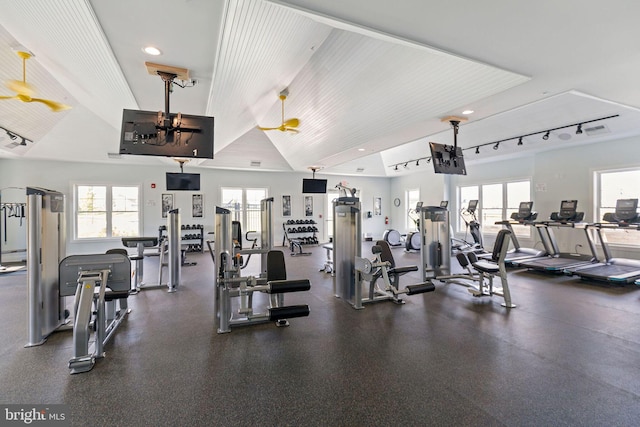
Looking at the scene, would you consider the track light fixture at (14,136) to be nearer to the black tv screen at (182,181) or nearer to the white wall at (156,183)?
the white wall at (156,183)

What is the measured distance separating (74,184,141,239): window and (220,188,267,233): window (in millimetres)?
2933

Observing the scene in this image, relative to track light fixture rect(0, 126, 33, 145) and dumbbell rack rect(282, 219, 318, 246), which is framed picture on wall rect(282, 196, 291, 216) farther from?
track light fixture rect(0, 126, 33, 145)

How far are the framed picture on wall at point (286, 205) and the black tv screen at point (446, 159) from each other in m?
6.76

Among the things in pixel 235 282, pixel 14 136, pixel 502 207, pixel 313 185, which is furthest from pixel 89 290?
pixel 502 207

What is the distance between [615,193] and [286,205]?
31.0ft

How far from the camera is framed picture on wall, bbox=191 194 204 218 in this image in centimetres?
1013

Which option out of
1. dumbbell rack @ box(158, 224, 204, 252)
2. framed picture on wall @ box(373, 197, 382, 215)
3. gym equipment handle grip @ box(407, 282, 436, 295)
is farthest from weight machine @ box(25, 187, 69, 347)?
framed picture on wall @ box(373, 197, 382, 215)

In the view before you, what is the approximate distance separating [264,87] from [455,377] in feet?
15.8

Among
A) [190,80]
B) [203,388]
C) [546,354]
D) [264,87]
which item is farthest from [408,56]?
[203,388]

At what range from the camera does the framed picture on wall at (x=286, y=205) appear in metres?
11.3

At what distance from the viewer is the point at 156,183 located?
960 centimetres

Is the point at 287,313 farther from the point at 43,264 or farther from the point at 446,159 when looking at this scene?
the point at 446,159

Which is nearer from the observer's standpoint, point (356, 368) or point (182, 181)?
point (356, 368)

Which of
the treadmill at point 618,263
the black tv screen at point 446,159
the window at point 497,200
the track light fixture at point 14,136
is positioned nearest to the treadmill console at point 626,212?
the treadmill at point 618,263
